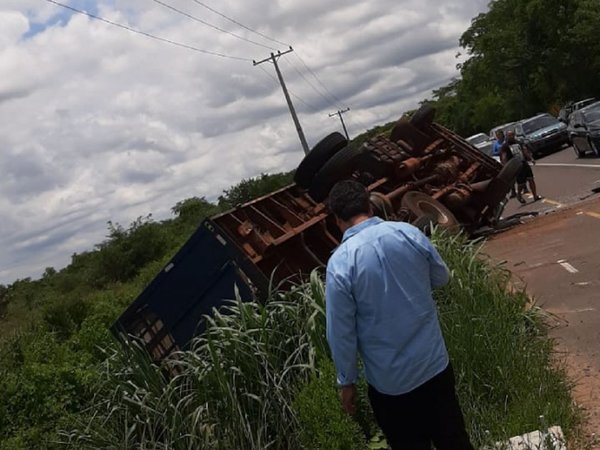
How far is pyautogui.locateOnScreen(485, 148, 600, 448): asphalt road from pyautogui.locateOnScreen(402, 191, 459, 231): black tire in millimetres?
856

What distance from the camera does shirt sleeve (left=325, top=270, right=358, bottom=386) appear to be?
12.4 feet

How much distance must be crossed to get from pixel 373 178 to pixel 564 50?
39696 millimetres

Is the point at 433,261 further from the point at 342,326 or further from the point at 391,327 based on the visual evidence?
the point at 342,326

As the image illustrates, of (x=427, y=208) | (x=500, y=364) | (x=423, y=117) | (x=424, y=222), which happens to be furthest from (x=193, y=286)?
(x=423, y=117)

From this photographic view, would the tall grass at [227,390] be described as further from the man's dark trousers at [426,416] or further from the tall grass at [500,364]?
the man's dark trousers at [426,416]

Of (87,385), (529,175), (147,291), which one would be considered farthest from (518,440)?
(529,175)

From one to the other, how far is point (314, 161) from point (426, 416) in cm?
816

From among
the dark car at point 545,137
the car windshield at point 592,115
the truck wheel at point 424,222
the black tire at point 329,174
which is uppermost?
the black tire at point 329,174

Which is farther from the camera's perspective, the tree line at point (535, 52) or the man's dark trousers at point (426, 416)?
the tree line at point (535, 52)

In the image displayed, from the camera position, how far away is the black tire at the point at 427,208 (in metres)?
11.8

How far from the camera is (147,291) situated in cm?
888

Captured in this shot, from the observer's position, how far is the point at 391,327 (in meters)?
3.77

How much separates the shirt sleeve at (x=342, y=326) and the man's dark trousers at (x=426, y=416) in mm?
213

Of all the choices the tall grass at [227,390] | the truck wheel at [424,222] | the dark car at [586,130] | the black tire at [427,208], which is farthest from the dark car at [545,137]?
the tall grass at [227,390]
